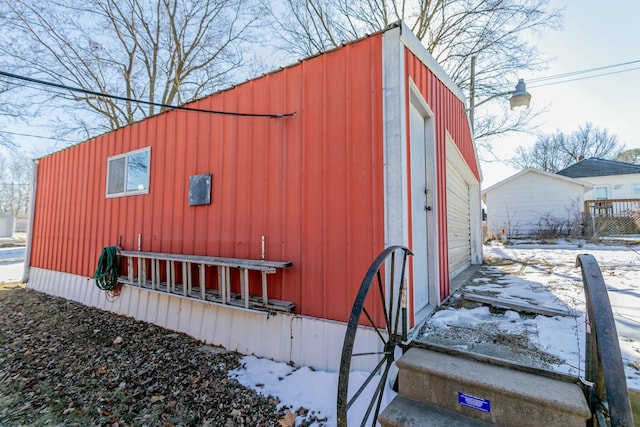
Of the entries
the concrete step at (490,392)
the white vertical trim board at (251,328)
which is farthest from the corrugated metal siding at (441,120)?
the concrete step at (490,392)

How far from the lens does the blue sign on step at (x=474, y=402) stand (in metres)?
1.45

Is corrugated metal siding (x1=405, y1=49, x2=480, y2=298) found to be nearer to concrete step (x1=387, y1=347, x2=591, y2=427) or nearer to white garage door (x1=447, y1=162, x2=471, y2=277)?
white garage door (x1=447, y1=162, x2=471, y2=277)

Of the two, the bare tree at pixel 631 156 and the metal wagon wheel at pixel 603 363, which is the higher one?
the bare tree at pixel 631 156

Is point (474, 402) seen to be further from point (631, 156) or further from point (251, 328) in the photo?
point (631, 156)

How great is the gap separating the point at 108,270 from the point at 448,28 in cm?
1145

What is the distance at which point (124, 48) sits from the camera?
10.2 m

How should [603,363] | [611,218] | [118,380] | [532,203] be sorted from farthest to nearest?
[532,203], [611,218], [118,380], [603,363]

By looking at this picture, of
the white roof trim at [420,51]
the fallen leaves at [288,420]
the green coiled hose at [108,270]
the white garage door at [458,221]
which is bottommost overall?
the fallen leaves at [288,420]

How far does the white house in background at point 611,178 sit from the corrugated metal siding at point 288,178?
20.0 metres

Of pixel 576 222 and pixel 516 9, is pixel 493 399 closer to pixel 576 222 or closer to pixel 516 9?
pixel 516 9

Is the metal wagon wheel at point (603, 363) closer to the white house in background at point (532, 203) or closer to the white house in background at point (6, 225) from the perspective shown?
the white house in background at point (532, 203)

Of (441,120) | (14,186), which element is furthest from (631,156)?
(14,186)

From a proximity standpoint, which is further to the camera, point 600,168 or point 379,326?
point 600,168

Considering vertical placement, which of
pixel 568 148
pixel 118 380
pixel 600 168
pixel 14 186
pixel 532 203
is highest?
pixel 568 148
